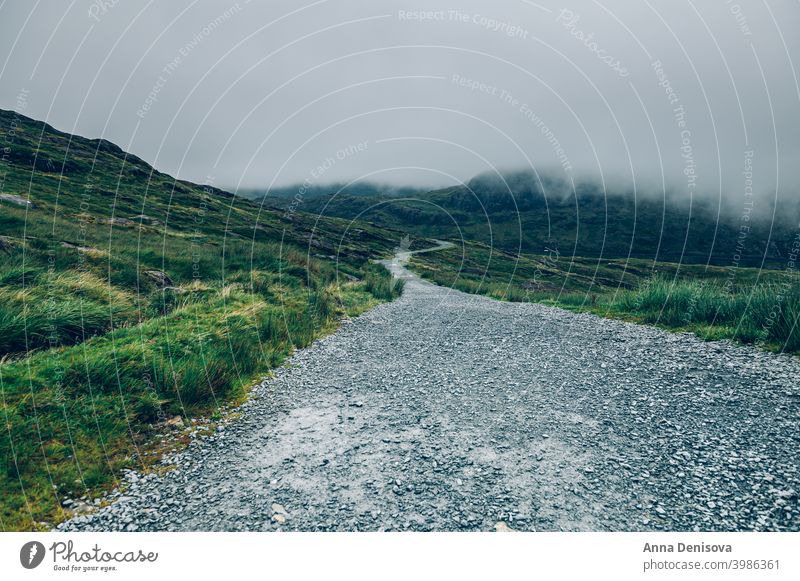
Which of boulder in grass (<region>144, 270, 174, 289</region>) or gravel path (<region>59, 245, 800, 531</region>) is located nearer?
gravel path (<region>59, 245, 800, 531</region>)

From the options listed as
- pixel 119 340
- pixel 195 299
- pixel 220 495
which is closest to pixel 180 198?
pixel 195 299

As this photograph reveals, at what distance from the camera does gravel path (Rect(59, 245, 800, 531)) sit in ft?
14.2

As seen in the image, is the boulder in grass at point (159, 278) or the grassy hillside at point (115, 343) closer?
the grassy hillside at point (115, 343)

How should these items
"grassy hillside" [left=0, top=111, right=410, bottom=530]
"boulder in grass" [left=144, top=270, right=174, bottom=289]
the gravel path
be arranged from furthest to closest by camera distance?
"boulder in grass" [left=144, top=270, right=174, bottom=289] < "grassy hillside" [left=0, top=111, right=410, bottom=530] < the gravel path

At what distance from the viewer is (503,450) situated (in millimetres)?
5719

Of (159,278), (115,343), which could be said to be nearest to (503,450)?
(115,343)

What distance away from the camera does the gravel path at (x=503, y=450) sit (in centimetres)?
434

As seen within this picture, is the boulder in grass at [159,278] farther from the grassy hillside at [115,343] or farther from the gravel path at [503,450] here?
the gravel path at [503,450]

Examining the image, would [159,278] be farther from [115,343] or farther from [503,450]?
[503,450]

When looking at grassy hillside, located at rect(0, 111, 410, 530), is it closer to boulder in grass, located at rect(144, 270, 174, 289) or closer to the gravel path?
boulder in grass, located at rect(144, 270, 174, 289)

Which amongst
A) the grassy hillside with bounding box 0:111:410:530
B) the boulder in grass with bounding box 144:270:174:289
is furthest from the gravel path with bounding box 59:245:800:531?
the boulder in grass with bounding box 144:270:174:289

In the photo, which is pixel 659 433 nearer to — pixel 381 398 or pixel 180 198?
pixel 381 398

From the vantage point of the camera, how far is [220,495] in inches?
187

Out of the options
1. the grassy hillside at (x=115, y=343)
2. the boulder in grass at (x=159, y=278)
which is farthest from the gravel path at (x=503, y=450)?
the boulder in grass at (x=159, y=278)
